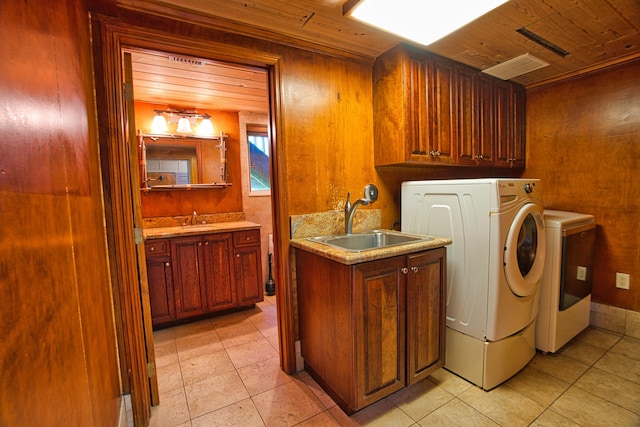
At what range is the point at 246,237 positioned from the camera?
2.95m

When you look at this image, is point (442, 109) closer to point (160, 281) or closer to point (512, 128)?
point (512, 128)

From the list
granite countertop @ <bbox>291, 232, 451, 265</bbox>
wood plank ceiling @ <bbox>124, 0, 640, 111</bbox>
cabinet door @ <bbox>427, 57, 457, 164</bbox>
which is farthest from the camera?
cabinet door @ <bbox>427, 57, 457, 164</bbox>

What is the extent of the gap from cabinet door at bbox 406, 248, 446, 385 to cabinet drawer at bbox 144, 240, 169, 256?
211cm

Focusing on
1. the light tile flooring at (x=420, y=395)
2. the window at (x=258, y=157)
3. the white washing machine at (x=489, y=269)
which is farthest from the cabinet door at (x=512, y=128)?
the window at (x=258, y=157)

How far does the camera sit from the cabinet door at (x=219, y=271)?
278cm

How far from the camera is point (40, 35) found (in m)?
0.76

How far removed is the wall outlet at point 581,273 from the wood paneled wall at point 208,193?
3.27 m

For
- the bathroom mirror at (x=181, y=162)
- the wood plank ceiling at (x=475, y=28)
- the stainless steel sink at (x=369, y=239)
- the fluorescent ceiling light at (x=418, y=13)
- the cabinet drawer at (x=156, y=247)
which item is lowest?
the cabinet drawer at (x=156, y=247)

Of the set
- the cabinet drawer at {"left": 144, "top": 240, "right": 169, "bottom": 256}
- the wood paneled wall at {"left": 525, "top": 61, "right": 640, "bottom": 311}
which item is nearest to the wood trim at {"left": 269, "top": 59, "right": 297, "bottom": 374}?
the cabinet drawer at {"left": 144, "top": 240, "right": 169, "bottom": 256}

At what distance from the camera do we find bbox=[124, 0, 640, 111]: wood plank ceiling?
156cm

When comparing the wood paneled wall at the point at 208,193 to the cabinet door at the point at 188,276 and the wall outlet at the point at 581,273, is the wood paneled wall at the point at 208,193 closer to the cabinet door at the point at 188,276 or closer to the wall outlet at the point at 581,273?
the cabinet door at the point at 188,276

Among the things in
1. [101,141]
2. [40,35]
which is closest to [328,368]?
[101,141]

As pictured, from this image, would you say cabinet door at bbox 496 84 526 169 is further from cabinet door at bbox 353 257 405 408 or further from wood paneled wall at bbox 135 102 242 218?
wood paneled wall at bbox 135 102 242 218

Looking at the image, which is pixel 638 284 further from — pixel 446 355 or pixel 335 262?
pixel 335 262
